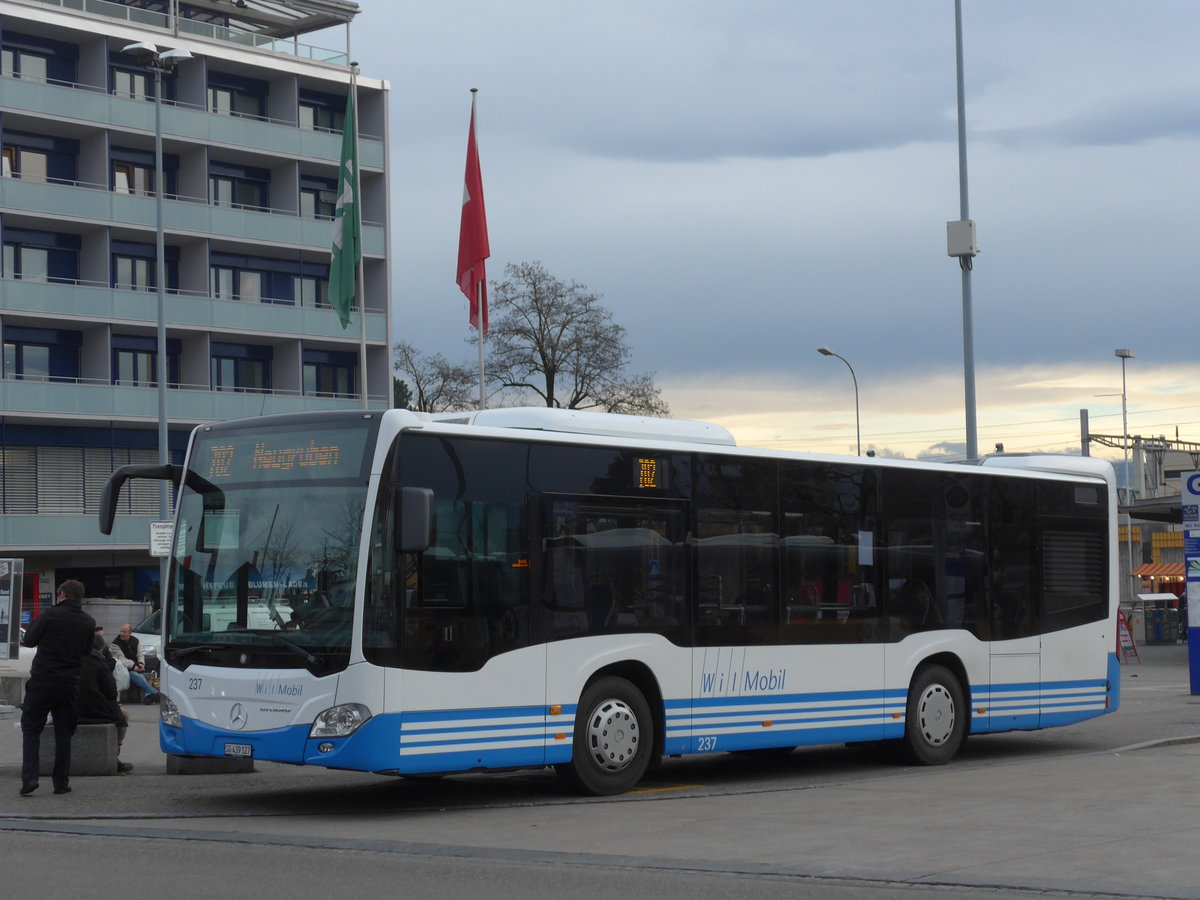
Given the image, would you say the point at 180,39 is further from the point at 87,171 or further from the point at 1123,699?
the point at 1123,699

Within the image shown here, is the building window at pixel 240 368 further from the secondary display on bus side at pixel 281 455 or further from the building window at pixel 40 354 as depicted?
the secondary display on bus side at pixel 281 455

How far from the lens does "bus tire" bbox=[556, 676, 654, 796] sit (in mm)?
13633

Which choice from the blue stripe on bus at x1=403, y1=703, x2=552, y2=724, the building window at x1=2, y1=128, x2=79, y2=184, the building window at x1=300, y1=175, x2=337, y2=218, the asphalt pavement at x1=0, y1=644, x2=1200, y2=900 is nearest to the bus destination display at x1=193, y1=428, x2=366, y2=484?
the blue stripe on bus at x1=403, y1=703, x2=552, y2=724

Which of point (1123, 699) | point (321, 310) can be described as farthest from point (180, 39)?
point (1123, 699)

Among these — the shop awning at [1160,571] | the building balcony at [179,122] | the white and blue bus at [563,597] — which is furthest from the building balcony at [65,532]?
the white and blue bus at [563,597]

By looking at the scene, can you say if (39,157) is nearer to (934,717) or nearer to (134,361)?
(134,361)

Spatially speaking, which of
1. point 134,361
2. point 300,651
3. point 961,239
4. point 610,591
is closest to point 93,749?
point 300,651

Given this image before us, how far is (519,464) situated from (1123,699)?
16151 millimetres

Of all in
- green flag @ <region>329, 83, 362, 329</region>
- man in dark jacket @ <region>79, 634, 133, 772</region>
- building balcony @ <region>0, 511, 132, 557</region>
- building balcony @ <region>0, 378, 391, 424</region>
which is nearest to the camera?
man in dark jacket @ <region>79, 634, 133, 772</region>

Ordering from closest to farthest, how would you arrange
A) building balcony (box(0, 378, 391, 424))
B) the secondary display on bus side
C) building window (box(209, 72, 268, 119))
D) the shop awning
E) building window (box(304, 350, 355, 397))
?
the secondary display on bus side, building balcony (box(0, 378, 391, 424)), building window (box(209, 72, 268, 119)), building window (box(304, 350, 355, 397)), the shop awning

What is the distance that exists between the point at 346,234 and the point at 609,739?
64.5ft

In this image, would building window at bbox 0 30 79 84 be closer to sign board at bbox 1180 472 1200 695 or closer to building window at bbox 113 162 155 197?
building window at bbox 113 162 155 197

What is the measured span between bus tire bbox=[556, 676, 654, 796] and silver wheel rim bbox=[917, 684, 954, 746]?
3.61 meters

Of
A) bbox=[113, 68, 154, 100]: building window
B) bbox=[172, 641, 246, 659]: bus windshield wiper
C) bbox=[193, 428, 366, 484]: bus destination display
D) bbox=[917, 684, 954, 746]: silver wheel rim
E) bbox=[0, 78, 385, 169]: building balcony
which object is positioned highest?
bbox=[113, 68, 154, 100]: building window
